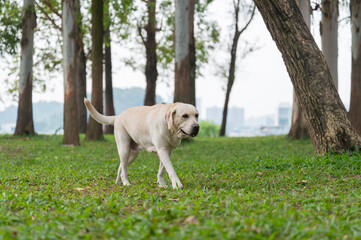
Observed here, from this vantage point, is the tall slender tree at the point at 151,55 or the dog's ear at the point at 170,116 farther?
the tall slender tree at the point at 151,55

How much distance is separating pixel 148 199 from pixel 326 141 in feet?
14.5

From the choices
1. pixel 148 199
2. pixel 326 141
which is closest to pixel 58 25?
pixel 326 141

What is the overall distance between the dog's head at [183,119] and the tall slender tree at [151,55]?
52.2 ft

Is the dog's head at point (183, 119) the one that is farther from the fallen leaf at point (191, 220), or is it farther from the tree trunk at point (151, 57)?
the tree trunk at point (151, 57)

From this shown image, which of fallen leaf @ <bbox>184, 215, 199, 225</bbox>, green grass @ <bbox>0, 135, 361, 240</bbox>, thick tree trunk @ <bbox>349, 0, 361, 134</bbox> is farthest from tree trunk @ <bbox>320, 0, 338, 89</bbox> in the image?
fallen leaf @ <bbox>184, 215, 199, 225</bbox>

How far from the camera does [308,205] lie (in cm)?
426

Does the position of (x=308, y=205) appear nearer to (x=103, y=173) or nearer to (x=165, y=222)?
(x=165, y=222)

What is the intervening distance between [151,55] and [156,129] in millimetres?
16152

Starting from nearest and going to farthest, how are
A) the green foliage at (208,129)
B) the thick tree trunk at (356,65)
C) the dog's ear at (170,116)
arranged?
the dog's ear at (170,116) < the thick tree trunk at (356,65) < the green foliage at (208,129)

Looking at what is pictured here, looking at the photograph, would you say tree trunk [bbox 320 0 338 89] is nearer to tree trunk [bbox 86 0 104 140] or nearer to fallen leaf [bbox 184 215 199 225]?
tree trunk [bbox 86 0 104 140]

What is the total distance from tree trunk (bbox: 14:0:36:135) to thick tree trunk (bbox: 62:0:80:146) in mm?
4524

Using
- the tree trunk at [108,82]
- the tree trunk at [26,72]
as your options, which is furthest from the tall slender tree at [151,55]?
the tree trunk at [26,72]

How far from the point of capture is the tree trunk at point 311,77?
7.77 metres

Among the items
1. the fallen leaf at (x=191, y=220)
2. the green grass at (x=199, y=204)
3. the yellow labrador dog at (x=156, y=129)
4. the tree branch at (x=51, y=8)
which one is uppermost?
the tree branch at (x=51, y=8)
